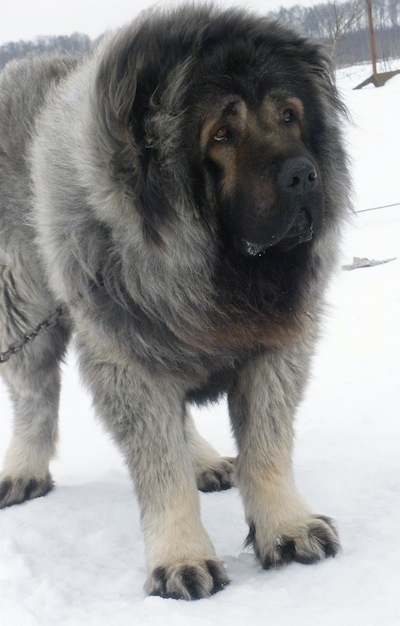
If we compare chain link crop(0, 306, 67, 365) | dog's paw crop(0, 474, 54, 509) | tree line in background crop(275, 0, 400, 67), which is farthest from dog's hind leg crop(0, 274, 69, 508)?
tree line in background crop(275, 0, 400, 67)

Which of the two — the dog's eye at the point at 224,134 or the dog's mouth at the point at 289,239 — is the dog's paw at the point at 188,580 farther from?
the dog's eye at the point at 224,134

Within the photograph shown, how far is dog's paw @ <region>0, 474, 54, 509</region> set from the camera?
3840 millimetres

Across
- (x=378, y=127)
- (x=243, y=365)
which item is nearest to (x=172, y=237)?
(x=243, y=365)

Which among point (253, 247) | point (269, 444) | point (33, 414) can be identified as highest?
point (253, 247)

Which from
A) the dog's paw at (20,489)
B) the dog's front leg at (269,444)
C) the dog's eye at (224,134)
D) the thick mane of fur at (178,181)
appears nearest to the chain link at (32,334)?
the thick mane of fur at (178,181)

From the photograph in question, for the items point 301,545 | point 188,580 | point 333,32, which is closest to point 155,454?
point 188,580

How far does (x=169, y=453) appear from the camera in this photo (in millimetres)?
2840

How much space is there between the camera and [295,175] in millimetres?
2484

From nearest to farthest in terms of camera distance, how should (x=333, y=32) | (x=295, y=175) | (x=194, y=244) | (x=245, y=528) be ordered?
(x=295, y=175) < (x=194, y=244) < (x=245, y=528) < (x=333, y=32)

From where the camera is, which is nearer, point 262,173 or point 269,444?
point 262,173

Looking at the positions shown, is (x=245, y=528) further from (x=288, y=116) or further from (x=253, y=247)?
(x=288, y=116)

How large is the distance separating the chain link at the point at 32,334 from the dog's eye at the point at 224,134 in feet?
3.25

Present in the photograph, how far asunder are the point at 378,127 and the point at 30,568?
1746 centimetres

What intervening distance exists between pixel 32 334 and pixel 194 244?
993 millimetres
